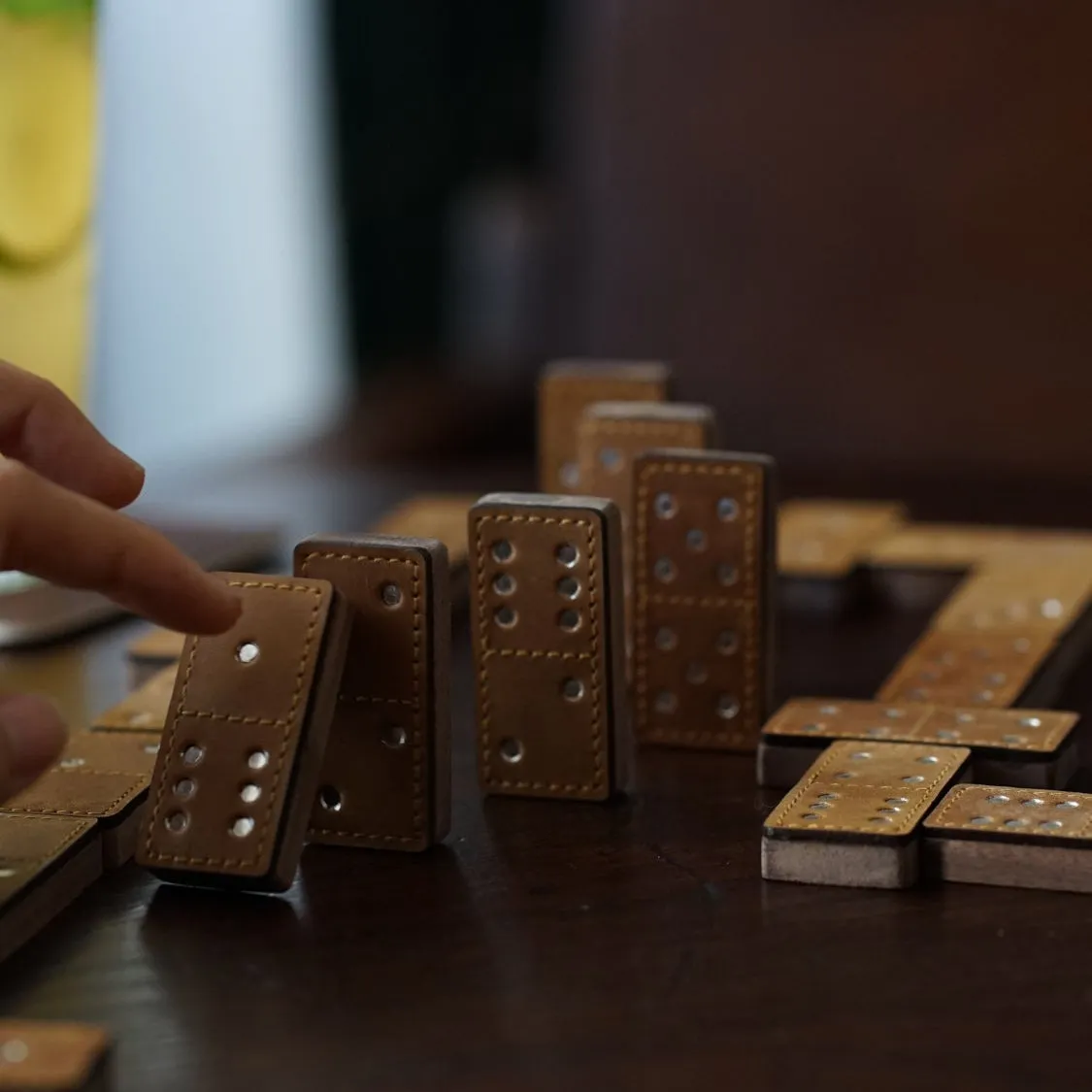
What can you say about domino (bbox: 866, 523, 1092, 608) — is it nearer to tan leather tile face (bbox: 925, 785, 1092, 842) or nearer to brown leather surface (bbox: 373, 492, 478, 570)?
brown leather surface (bbox: 373, 492, 478, 570)

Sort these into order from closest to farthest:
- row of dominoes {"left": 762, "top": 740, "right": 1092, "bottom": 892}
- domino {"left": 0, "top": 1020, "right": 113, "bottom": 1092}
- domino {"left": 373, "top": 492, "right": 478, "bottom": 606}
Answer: domino {"left": 0, "top": 1020, "right": 113, "bottom": 1092} < row of dominoes {"left": 762, "top": 740, "right": 1092, "bottom": 892} < domino {"left": 373, "top": 492, "right": 478, "bottom": 606}

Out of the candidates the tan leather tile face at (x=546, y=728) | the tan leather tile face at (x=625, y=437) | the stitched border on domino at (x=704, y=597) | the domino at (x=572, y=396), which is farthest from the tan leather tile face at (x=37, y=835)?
the domino at (x=572, y=396)

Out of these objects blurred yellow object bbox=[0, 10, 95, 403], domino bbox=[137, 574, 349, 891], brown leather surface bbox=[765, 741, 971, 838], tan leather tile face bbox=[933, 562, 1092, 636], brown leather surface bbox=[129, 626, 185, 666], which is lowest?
tan leather tile face bbox=[933, 562, 1092, 636]

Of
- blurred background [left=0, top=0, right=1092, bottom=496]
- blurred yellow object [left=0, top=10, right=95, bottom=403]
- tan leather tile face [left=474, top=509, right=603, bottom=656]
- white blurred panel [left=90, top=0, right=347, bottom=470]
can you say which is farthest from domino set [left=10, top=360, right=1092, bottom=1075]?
white blurred panel [left=90, top=0, right=347, bottom=470]

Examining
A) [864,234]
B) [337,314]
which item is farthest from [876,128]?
[337,314]

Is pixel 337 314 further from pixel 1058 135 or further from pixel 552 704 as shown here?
pixel 552 704

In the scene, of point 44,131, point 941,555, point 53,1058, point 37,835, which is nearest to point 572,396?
point 941,555
